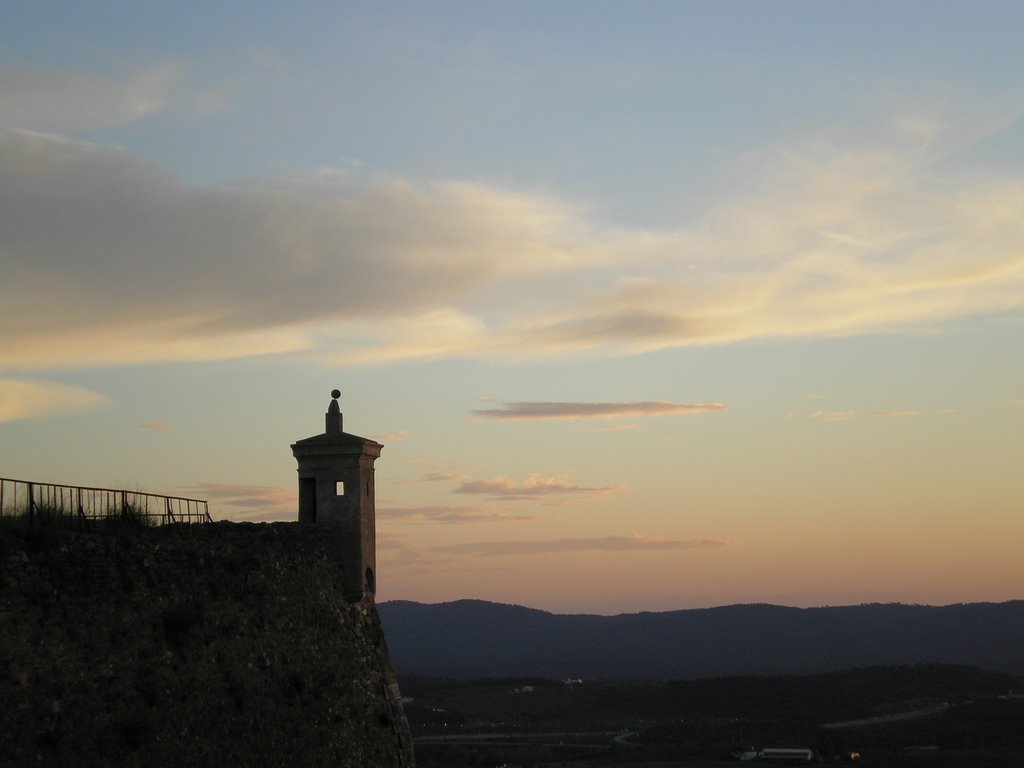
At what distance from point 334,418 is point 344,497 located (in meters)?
1.76

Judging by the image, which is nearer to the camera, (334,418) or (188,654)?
(188,654)

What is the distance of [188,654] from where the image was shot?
15844 millimetres

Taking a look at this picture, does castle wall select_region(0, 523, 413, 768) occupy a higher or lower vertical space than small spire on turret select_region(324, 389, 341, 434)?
lower

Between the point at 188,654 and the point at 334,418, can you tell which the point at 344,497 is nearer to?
the point at 334,418

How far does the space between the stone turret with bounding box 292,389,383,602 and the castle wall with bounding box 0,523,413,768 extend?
1.16 feet

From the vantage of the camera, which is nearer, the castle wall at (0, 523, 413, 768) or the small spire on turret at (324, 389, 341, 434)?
the castle wall at (0, 523, 413, 768)

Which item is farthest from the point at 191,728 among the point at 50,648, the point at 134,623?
the point at 50,648

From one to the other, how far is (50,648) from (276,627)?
5640 mm

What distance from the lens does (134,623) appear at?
49.0 ft

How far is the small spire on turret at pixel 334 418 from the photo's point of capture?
23453 millimetres

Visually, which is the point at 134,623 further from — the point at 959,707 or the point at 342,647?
the point at 959,707

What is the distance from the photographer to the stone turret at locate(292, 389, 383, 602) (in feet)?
74.1

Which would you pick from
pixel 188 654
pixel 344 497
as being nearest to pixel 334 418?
pixel 344 497

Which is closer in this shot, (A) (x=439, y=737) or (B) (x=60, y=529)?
(B) (x=60, y=529)
